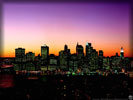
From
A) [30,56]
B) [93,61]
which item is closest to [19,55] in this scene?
[30,56]

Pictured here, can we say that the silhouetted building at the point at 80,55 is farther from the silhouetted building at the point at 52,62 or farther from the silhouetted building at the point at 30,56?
the silhouetted building at the point at 30,56

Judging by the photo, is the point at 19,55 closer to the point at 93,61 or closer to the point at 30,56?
the point at 30,56

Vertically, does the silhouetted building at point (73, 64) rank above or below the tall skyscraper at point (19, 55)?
below

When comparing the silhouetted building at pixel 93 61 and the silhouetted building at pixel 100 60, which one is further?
the silhouetted building at pixel 100 60

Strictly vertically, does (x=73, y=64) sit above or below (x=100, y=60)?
below

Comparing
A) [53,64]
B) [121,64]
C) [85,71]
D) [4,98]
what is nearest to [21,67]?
[53,64]

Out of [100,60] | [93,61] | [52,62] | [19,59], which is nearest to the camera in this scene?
[52,62]

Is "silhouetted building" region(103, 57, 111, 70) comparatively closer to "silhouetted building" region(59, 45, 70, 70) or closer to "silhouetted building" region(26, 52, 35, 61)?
"silhouetted building" region(59, 45, 70, 70)

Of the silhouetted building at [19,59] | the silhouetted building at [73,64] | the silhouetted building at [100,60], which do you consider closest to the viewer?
the silhouetted building at [19,59]

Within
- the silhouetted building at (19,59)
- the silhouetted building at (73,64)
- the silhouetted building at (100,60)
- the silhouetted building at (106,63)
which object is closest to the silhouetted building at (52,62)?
the silhouetted building at (73,64)

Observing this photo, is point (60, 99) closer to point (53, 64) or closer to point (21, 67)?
point (53, 64)

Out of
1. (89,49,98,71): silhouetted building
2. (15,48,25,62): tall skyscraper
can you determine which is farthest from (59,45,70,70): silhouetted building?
(15,48,25,62): tall skyscraper
